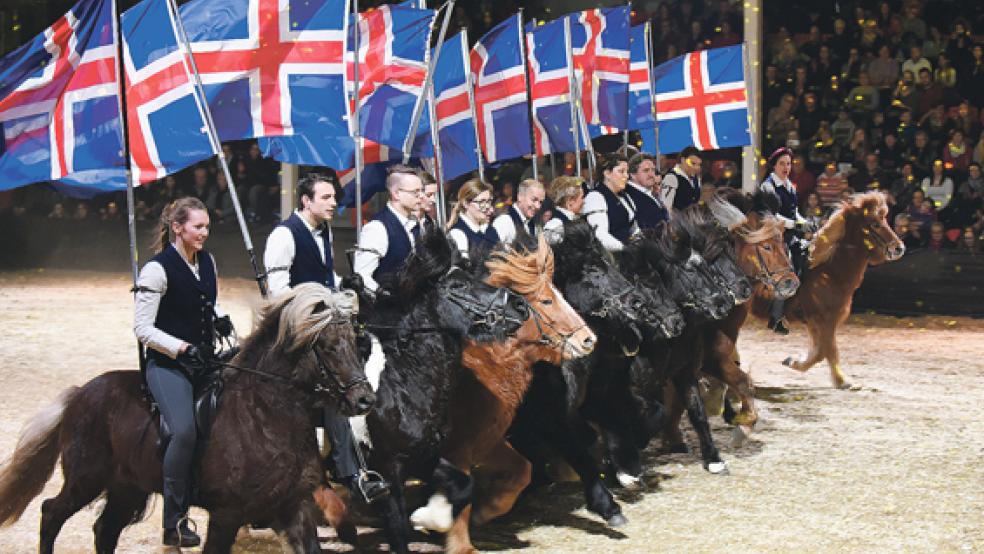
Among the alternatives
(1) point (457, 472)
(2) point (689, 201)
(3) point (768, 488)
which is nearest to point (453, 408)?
(1) point (457, 472)

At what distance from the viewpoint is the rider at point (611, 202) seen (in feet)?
30.6

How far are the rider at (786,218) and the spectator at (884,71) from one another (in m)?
6.11

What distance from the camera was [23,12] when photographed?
21141 millimetres

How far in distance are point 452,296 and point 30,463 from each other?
80.9 inches

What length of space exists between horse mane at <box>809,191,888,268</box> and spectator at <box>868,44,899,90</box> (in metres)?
6.28

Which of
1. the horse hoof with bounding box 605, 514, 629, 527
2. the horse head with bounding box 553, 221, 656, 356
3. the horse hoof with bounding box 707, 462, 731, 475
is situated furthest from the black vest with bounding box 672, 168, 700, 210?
the horse hoof with bounding box 605, 514, 629, 527

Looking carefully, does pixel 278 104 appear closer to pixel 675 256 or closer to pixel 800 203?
pixel 675 256

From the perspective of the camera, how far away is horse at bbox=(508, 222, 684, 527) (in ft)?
22.9

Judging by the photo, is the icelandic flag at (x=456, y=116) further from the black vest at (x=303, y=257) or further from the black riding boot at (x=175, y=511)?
the black riding boot at (x=175, y=511)

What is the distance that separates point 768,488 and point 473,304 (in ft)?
8.89

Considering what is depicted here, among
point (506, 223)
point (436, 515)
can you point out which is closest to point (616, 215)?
point (506, 223)

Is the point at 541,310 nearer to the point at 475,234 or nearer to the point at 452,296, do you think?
the point at 452,296

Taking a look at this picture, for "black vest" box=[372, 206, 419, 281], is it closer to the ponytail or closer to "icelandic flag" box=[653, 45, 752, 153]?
the ponytail

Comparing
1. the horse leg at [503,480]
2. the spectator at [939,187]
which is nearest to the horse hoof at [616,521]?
the horse leg at [503,480]
